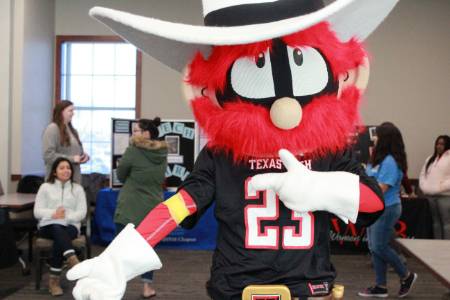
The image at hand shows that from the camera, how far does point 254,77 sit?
1.48m

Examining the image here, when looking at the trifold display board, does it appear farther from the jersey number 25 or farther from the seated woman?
the jersey number 25

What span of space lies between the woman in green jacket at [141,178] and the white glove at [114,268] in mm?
2425

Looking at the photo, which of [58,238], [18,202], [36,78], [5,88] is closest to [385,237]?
[58,238]

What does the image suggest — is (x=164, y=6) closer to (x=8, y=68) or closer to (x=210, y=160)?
(x=8, y=68)

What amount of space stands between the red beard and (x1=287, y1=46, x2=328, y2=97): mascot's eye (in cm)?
4

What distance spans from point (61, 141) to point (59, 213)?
2.64 feet

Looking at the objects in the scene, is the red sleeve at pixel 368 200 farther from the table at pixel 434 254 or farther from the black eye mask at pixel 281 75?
the table at pixel 434 254

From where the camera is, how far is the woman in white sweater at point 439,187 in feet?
18.1

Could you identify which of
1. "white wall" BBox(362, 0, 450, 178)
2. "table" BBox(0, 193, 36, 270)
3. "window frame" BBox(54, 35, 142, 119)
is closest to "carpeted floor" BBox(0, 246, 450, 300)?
"table" BBox(0, 193, 36, 270)

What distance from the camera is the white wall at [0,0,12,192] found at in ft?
19.7

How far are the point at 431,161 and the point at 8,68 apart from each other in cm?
467

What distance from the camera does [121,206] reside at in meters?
3.87

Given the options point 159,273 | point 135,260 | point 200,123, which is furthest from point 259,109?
point 159,273

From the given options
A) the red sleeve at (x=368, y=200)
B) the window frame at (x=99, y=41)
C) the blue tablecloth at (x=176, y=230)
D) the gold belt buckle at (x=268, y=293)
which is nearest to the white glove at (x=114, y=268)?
the gold belt buckle at (x=268, y=293)
